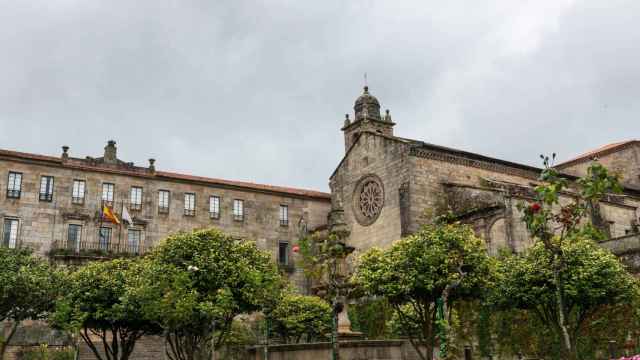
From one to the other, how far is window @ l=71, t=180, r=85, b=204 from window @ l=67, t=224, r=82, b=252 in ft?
5.15

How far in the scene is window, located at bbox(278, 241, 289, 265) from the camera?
154 feet

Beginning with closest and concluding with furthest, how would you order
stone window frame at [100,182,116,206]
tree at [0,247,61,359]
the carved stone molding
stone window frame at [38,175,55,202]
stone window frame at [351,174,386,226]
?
tree at [0,247,61,359] < stone window frame at [38,175,55,202] < stone window frame at [100,182,116,206] < stone window frame at [351,174,386,226] < the carved stone molding

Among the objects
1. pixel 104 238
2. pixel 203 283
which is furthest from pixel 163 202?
pixel 203 283

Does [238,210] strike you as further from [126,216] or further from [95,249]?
[95,249]

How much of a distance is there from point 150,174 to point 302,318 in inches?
633

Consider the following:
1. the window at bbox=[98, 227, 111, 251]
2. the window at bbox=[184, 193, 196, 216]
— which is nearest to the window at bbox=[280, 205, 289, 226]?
the window at bbox=[184, 193, 196, 216]

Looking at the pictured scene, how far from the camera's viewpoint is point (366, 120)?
173 feet

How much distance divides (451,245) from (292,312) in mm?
14621

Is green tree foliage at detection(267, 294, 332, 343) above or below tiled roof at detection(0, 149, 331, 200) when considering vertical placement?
below

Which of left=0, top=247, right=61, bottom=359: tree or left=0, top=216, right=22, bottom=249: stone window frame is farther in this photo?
left=0, top=216, right=22, bottom=249: stone window frame

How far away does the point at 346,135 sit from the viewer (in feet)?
178

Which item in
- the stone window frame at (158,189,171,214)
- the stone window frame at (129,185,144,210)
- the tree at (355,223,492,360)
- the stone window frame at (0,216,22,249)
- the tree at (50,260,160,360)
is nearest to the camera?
the tree at (355,223,492,360)

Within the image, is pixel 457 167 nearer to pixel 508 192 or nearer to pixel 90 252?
pixel 508 192

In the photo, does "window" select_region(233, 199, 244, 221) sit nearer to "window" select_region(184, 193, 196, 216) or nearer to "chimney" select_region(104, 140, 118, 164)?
"window" select_region(184, 193, 196, 216)
